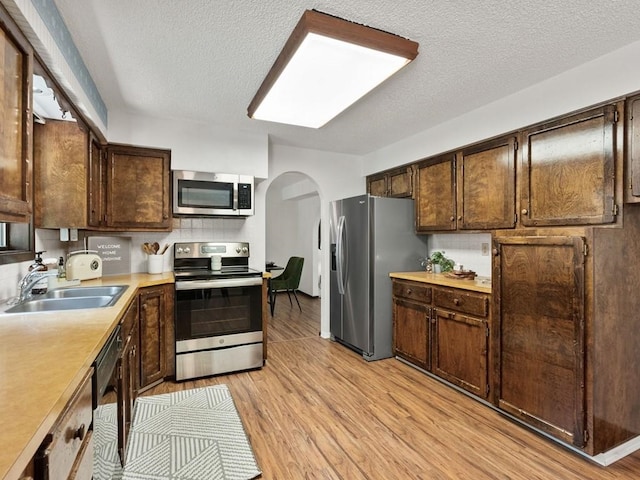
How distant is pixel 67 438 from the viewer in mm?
872

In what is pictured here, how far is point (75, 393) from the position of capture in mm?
937

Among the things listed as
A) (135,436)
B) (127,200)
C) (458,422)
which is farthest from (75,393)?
(127,200)

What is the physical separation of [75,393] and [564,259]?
7.98 feet

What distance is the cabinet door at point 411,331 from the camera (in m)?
3.14

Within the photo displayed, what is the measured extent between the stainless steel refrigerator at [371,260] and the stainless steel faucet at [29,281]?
8.53ft

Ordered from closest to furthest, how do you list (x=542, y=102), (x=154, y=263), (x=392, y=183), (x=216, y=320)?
(x=542, y=102)
(x=216, y=320)
(x=154, y=263)
(x=392, y=183)

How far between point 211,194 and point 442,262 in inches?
95.8

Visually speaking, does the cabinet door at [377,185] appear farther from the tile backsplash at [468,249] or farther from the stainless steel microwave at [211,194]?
the stainless steel microwave at [211,194]

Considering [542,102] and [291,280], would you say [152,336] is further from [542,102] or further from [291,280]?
[542,102]

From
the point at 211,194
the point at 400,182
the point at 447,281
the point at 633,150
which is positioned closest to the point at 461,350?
the point at 447,281

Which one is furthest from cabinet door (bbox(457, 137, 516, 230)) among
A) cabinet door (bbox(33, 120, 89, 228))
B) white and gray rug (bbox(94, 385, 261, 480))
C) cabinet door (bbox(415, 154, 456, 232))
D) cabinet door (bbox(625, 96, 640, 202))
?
cabinet door (bbox(33, 120, 89, 228))

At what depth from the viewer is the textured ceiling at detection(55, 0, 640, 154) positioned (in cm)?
167

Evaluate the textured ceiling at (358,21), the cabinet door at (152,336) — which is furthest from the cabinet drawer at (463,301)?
the cabinet door at (152,336)

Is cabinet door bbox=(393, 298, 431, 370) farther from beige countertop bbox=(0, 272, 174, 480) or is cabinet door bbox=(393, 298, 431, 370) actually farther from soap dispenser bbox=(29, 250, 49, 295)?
soap dispenser bbox=(29, 250, 49, 295)
